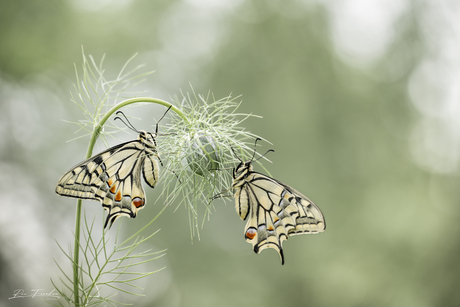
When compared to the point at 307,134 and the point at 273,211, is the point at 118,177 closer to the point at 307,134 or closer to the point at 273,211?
the point at 273,211

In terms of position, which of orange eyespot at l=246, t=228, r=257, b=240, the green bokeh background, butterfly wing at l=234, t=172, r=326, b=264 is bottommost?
orange eyespot at l=246, t=228, r=257, b=240

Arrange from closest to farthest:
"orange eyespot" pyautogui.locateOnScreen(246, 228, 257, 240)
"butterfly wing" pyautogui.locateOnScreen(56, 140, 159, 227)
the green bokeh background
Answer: "butterfly wing" pyautogui.locateOnScreen(56, 140, 159, 227) < "orange eyespot" pyautogui.locateOnScreen(246, 228, 257, 240) < the green bokeh background

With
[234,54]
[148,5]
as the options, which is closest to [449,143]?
[234,54]

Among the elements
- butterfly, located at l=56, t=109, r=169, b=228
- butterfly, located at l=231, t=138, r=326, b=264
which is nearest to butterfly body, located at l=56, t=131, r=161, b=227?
butterfly, located at l=56, t=109, r=169, b=228

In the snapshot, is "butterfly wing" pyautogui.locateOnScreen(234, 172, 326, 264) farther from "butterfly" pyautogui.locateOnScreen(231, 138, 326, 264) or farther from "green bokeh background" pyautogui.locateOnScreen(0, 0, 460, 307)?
"green bokeh background" pyautogui.locateOnScreen(0, 0, 460, 307)

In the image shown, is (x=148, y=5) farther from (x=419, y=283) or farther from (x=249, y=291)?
(x=419, y=283)

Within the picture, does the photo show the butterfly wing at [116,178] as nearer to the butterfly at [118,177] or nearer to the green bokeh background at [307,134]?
the butterfly at [118,177]

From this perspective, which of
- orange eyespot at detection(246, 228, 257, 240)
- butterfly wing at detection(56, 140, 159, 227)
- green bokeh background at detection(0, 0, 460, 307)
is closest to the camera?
butterfly wing at detection(56, 140, 159, 227)

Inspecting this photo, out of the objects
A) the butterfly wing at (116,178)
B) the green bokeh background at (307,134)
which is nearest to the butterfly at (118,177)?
the butterfly wing at (116,178)
